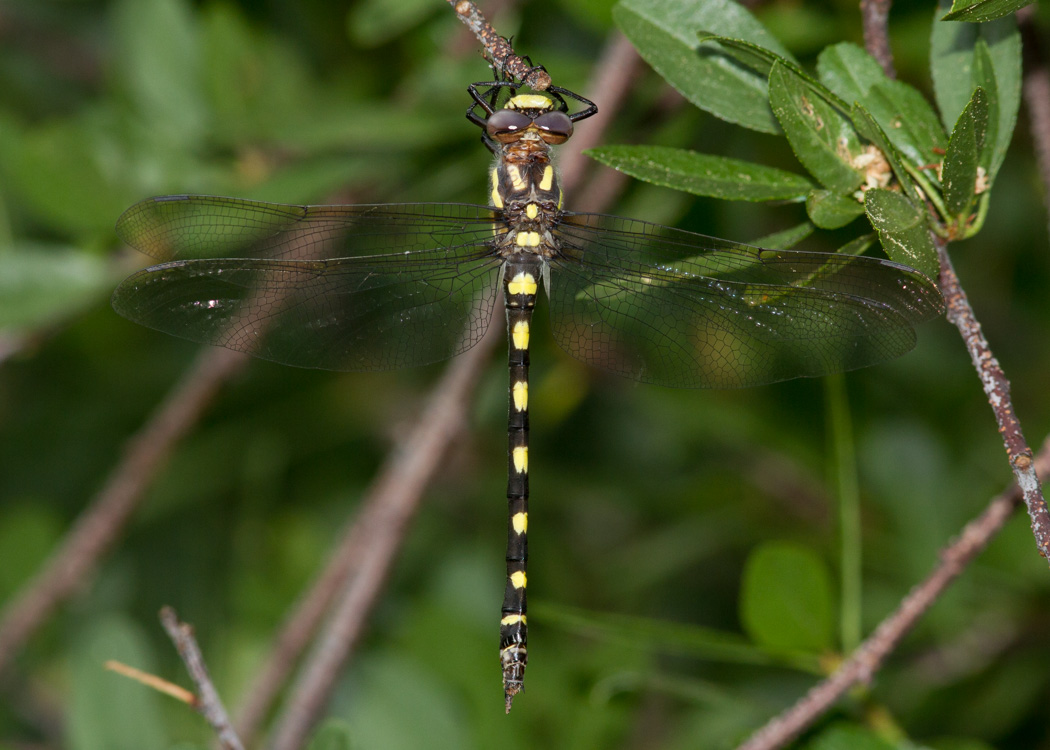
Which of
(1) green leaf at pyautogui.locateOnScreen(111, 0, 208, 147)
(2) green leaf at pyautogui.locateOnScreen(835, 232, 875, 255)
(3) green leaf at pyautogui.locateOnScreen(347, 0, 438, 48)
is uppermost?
(1) green leaf at pyautogui.locateOnScreen(111, 0, 208, 147)

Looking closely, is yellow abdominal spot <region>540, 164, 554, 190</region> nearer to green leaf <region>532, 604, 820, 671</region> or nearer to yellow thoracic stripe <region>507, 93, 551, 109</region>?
yellow thoracic stripe <region>507, 93, 551, 109</region>

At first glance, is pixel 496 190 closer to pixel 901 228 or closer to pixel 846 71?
pixel 846 71

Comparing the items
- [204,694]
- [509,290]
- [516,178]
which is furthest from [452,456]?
[204,694]

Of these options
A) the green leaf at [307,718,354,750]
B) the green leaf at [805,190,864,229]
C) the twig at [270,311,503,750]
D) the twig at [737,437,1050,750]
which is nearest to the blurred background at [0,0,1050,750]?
the twig at [270,311,503,750]

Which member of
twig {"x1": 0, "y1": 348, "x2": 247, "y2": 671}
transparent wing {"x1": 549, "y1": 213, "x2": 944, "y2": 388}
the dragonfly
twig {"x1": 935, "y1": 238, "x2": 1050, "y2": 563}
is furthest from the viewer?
twig {"x1": 0, "y1": 348, "x2": 247, "y2": 671}

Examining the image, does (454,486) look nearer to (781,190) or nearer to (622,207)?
(622,207)

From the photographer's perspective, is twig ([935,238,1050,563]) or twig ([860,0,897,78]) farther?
twig ([860,0,897,78])
